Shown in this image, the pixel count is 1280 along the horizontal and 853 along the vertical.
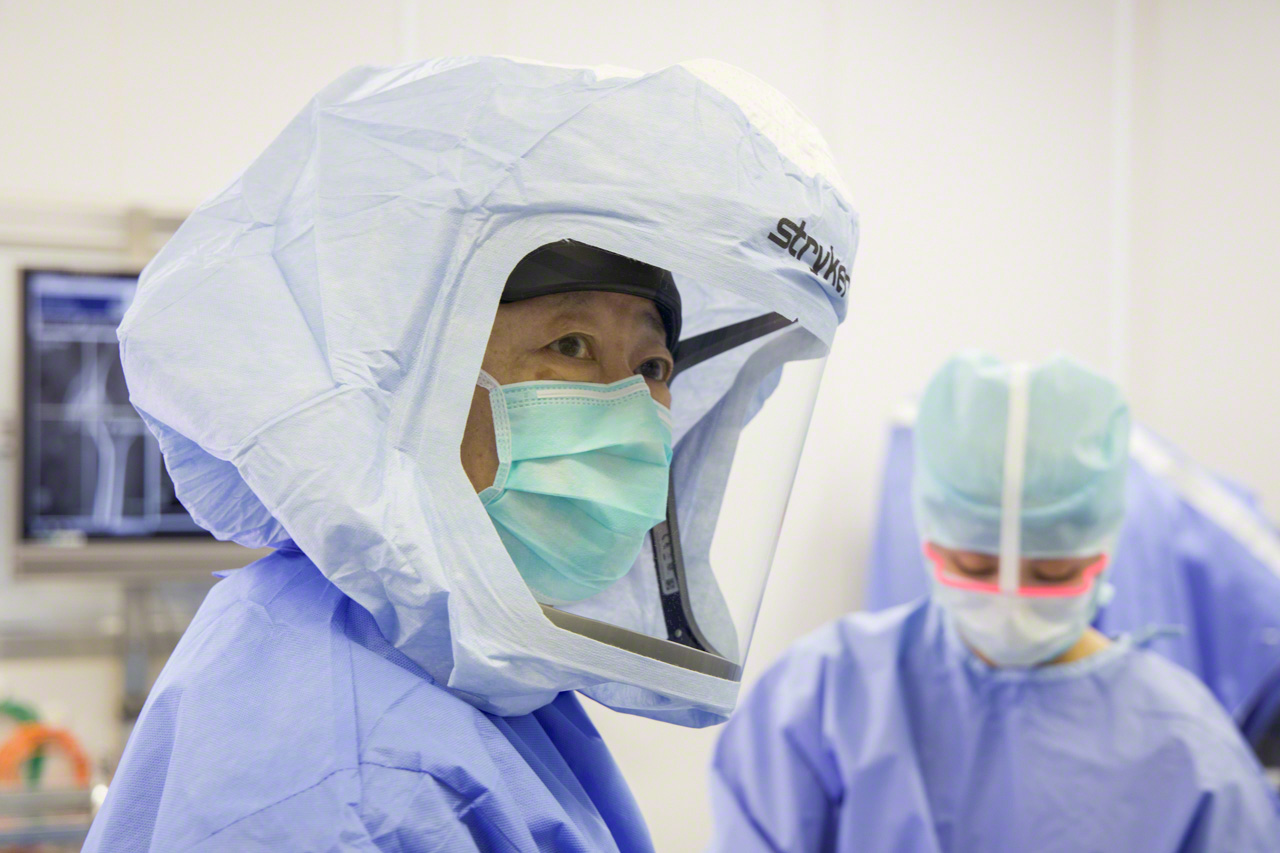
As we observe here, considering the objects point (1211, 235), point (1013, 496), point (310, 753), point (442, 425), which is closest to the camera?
point (310, 753)

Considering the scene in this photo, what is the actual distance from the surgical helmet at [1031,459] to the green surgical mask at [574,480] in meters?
1.00

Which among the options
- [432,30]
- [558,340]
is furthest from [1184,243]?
[558,340]

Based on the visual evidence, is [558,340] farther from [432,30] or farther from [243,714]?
[432,30]

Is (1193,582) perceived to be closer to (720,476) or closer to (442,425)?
(720,476)

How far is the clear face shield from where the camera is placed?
94 centimetres

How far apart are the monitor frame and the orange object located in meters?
0.27

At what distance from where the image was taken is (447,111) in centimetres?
74

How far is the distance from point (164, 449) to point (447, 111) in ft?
1.05

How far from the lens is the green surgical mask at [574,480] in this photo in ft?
2.56

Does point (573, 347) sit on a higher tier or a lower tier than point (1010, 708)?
higher

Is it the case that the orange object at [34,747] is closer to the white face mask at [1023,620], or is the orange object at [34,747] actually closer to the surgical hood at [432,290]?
the surgical hood at [432,290]

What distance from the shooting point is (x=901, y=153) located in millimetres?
2480

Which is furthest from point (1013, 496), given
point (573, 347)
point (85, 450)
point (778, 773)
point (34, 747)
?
point (34, 747)

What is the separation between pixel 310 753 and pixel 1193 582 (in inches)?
84.6
